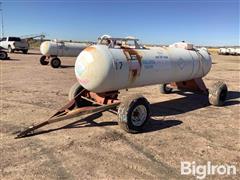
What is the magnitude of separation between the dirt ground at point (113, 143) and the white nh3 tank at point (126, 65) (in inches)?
43.1

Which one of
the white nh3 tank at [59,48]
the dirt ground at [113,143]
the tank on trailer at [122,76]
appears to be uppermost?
the white nh3 tank at [59,48]

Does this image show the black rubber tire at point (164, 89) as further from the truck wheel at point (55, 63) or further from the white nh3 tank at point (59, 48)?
the white nh3 tank at point (59, 48)

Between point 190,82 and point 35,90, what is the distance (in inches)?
241

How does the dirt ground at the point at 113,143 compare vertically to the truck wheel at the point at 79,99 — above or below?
below

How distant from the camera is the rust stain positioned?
308 inches

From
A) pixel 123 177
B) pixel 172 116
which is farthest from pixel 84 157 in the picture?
pixel 172 116

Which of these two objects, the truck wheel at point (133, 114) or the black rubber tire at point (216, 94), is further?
the black rubber tire at point (216, 94)

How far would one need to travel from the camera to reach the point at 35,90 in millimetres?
12133

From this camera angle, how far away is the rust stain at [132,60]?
7824 millimetres

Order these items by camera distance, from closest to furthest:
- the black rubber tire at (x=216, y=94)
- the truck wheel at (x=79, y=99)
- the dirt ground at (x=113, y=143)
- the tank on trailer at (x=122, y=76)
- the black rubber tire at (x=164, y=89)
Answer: the dirt ground at (x=113, y=143) → the tank on trailer at (x=122, y=76) → the truck wheel at (x=79, y=99) → the black rubber tire at (x=216, y=94) → the black rubber tire at (x=164, y=89)

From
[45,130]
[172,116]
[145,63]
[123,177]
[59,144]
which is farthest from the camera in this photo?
[172,116]

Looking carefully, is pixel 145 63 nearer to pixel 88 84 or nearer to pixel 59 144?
pixel 88 84

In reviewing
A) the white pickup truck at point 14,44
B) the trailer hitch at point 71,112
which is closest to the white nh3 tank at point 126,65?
the trailer hitch at point 71,112

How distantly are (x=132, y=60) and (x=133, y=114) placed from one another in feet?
4.87
